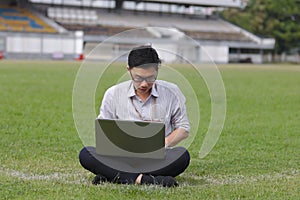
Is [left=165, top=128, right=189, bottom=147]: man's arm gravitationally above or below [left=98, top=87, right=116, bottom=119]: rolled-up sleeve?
below

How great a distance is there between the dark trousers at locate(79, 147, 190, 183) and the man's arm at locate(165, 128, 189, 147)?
0.09 m

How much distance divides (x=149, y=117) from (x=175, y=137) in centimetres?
27

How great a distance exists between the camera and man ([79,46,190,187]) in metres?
5.05

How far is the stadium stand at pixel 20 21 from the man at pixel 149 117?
160 ft

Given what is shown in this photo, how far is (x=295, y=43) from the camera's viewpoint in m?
75.9

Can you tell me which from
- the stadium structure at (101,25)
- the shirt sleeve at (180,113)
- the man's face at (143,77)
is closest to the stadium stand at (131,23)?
the stadium structure at (101,25)

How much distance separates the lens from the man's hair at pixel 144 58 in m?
4.84

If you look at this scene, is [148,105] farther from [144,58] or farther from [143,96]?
[144,58]

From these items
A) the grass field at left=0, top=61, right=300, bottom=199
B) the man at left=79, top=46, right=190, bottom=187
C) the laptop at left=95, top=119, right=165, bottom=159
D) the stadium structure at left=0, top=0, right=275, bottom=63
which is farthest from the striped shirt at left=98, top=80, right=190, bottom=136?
the stadium structure at left=0, top=0, right=275, bottom=63

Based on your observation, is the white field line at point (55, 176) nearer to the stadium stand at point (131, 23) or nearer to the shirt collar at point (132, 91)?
the shirt collar at point (132, 91)

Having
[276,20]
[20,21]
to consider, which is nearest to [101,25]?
[20,21]

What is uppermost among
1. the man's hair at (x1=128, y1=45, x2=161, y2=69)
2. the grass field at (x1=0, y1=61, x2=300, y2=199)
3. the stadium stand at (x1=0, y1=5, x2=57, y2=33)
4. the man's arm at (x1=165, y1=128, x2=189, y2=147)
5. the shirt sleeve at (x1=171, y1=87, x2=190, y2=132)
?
the man's hair at (x1=128, y1=45, x2=161, y2=69)

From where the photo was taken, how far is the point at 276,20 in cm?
7656

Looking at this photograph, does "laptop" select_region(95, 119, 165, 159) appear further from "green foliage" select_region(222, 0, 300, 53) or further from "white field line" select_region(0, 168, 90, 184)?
"green foliage" select_region(222, 0, 300, 53)
